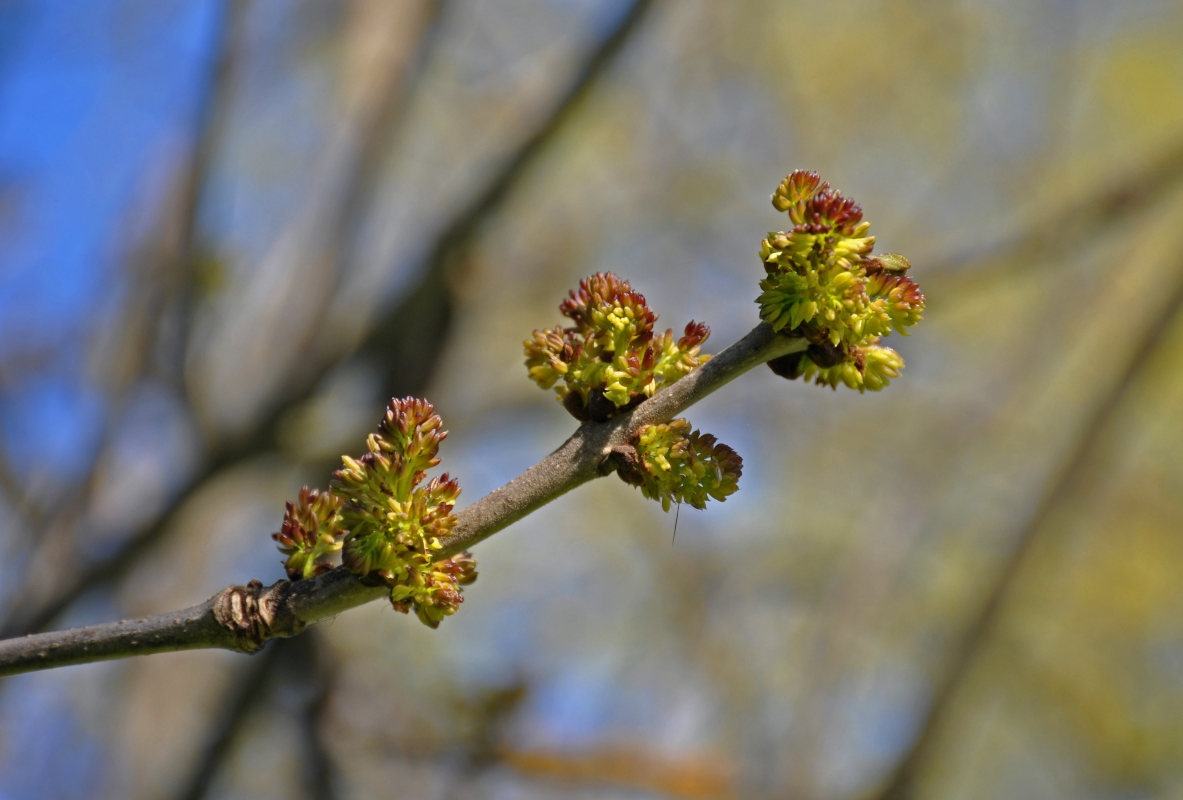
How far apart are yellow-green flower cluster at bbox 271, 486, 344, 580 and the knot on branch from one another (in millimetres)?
74

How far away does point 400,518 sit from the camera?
4.84ft

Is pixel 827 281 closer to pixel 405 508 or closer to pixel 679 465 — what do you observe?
pixel 679 465

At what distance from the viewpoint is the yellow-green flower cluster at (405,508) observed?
4.83ft

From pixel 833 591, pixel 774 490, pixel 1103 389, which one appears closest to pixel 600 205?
pixel 774 490

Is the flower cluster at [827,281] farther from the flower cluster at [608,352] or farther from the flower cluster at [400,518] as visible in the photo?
the flower cluster at [400,518]

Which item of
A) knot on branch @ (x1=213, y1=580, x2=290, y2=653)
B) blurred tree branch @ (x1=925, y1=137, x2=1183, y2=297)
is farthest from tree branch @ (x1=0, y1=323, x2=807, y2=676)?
blurred tree branch @ (x1=925, y1=137, x2=1183, y2=297)

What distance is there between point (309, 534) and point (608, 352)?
1.93 ft

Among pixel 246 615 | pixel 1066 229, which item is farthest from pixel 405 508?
pixel 1066 229

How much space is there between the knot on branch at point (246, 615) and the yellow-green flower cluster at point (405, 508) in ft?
0.57

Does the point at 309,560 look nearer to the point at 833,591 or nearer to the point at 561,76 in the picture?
the point at 561,76

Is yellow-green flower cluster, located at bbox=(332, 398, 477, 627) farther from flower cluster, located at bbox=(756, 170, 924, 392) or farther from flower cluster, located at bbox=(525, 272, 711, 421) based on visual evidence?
flower cluster, located at bbox=(756, 170, 924, 392)

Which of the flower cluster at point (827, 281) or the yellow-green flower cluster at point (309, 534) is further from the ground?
the yellow-green flower cluster at point (309, 534)

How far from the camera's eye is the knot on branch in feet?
4.91

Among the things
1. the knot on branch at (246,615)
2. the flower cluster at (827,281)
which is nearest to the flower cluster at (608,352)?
the flower cluster at (827,281)
